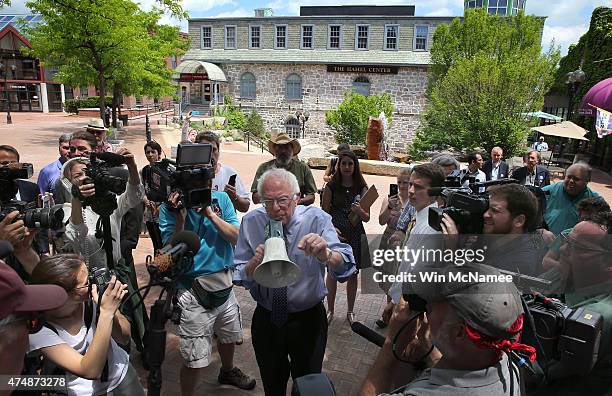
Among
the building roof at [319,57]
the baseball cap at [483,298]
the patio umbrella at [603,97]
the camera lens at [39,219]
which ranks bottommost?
the camera lens at [39,219]

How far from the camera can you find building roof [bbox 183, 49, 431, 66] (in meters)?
33.0

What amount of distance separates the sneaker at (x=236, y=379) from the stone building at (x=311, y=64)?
29.4 meters

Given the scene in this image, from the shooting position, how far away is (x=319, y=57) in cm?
3453

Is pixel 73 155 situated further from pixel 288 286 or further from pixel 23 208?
pixel 288 286

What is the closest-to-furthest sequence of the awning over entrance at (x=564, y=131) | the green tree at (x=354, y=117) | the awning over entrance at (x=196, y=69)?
the awning over entrance at (x=564, y=131)
the green tree at (x=354, y=117)
the awning over entrance at (x=196, y=69)

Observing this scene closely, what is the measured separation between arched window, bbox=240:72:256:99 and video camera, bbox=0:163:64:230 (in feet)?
112

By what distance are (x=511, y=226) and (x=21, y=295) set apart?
2787mm

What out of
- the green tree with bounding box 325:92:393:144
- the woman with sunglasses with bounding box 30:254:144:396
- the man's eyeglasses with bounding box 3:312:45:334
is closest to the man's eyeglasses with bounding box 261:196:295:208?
the woman with sunglasses with bounding box 30:254:144:396

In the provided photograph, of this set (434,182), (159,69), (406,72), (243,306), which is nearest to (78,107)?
(159,69)

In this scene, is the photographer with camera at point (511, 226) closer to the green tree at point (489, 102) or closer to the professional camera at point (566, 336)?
the professional camera at point (566, 336)

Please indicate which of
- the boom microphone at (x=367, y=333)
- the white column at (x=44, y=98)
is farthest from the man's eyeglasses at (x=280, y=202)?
the white column at (x=44, y=98)

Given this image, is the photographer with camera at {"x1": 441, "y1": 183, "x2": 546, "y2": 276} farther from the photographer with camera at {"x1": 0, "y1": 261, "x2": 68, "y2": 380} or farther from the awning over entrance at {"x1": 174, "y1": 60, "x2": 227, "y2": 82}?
the awning over entrance at {"x1": 174, "y1": 60, "x2": 227, "y2": 82}

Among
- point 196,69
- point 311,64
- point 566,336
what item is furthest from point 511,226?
point 196,69

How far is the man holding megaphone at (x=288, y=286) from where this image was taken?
9.09 feet
